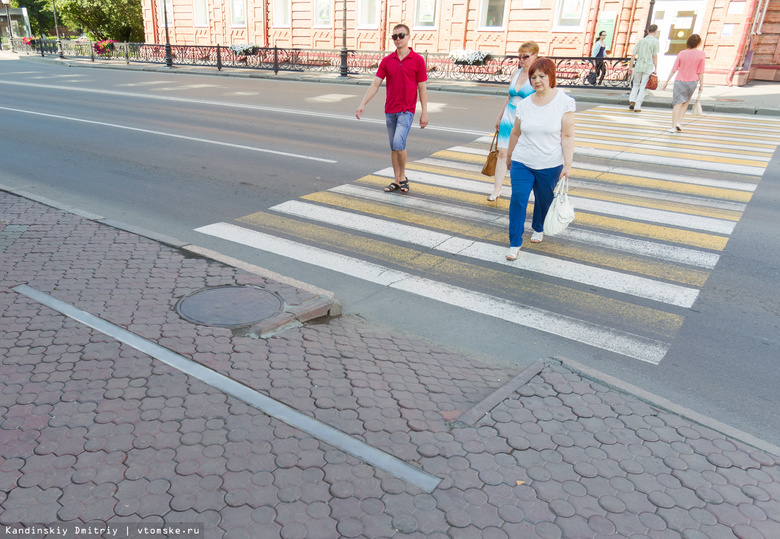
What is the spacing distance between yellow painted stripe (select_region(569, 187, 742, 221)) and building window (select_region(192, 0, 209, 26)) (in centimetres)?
3857

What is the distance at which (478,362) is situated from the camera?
4176 millimetres

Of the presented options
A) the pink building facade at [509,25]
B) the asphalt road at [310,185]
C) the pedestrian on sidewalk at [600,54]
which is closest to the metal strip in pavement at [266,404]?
the asphalt road at [310,185]

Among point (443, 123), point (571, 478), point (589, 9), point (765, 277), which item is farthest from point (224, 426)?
point (589, 9)

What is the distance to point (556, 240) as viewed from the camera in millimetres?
6707

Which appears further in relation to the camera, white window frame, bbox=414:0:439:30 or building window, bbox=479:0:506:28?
white window frame, bbox=414:0:439:30

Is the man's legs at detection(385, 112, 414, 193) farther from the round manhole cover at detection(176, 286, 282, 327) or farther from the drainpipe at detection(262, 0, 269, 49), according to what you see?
the drainpipe at detection(262, 0, 269, 49)

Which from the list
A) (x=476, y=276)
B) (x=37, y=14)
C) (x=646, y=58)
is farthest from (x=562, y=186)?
(x=37, y=14)

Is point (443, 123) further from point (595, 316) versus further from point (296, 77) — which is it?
point (296, 77)

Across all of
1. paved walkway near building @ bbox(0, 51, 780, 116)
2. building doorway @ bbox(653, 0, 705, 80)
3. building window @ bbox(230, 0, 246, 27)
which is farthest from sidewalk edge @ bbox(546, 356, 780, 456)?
building window @ bbox(230, 0, 246, 27)

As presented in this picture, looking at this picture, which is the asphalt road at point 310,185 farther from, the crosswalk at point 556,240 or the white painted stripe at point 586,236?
the white painted stripe at point 586,236

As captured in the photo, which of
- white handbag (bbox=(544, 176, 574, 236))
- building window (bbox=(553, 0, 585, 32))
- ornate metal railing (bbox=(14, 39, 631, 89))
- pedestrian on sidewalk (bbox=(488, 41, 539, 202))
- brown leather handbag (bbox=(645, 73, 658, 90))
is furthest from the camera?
building window (bbox=(553, 0, 585, 32))

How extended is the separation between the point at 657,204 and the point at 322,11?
3154 cm

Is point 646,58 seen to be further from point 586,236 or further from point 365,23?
point 365,23

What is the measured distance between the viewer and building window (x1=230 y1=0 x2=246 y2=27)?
37469 millimetres
